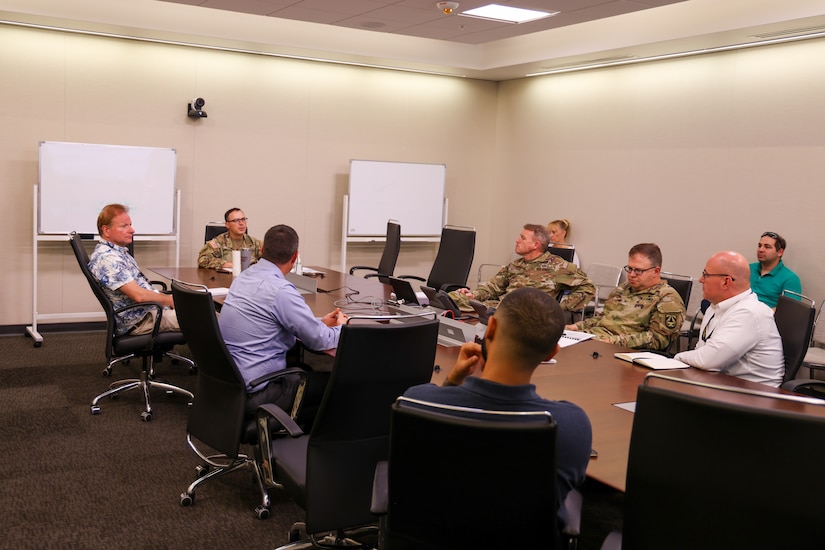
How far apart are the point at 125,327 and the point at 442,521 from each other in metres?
3.62

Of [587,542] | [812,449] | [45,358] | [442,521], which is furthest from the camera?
[45,358]

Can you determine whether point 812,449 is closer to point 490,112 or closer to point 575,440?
point 575,440

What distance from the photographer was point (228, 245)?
21.9ft

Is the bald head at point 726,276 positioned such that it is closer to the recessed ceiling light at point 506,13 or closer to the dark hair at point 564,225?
the recessed ceiling light at point 506,13

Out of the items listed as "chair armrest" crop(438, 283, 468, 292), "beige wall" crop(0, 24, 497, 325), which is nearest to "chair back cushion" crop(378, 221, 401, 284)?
"chair armrest" crop(438, 283, 468, 292)

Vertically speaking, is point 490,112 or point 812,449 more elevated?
point 490,112

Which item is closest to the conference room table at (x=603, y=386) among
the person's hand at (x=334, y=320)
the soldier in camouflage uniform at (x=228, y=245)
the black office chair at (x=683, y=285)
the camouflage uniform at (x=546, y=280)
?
the person's hand at (x=334, y=320)

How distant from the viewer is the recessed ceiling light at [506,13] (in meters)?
6.31

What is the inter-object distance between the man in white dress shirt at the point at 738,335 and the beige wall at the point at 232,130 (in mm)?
A: 5860

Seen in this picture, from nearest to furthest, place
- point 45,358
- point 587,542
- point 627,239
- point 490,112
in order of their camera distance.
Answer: point 587,542
point 45,358
point 627,239
point 490,112

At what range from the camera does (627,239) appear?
809 centimetres

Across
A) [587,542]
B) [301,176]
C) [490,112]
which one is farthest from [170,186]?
[587,542]

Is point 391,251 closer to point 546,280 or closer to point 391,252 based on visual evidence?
point 391,252

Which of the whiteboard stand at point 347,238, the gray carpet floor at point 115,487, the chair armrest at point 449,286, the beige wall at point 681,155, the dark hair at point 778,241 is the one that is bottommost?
the gray carpet floor at point 115,487
